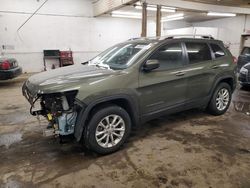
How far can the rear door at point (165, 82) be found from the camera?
285 cm

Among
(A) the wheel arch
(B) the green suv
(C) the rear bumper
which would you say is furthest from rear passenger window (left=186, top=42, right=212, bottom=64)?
(C) the rear bumper

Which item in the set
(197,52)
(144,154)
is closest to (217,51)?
(197,52)

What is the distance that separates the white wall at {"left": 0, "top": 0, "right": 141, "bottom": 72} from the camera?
952 cm

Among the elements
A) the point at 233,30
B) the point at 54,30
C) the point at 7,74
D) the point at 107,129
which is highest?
the point at 233,30

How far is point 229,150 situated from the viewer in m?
2.82

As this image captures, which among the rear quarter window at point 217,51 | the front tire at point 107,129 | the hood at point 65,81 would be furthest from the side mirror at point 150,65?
the rear quarter window at point 217,51

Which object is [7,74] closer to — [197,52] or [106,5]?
[106,5]

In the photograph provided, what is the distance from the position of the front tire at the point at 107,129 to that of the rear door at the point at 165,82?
1.19 ft

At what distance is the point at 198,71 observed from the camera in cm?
341

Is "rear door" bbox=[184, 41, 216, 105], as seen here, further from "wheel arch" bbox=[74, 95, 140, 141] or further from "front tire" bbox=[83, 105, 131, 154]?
"front tire" bbox=[83, 105, 131, 154]

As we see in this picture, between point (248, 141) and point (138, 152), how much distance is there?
1.70 m

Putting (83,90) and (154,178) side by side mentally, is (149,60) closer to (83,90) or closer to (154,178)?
(83,90)

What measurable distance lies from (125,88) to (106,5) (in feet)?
25.2

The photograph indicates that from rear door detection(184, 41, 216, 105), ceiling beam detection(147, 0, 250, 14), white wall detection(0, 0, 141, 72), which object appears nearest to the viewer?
rear door detection(184, 41, 216, 105)
